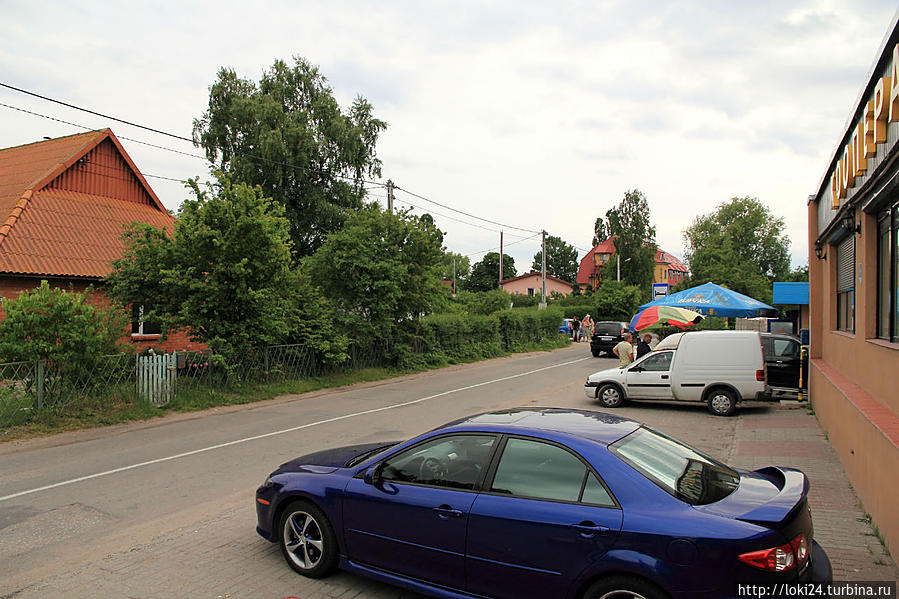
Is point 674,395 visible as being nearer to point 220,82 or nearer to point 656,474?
point 656,474

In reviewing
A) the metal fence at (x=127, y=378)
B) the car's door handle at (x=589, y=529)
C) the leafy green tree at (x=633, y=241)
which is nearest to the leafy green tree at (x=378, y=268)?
the metal fence at (x=127, y=378)

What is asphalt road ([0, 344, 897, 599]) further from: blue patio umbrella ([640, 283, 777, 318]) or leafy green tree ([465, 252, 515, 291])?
leafy green tree ([465, 252, 515, 291])

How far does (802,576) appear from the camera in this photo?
10.8ft

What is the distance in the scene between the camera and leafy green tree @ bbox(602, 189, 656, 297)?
2450 inches

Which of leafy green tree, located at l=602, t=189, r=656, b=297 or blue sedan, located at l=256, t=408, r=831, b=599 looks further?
leafy green tree, located at l=602, t=189, r=656, b=297

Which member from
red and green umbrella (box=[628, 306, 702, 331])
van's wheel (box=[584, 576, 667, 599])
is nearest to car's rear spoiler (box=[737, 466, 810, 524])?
van's wheel (box=[584, 576, 667, 599])

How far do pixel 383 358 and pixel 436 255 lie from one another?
414 cm

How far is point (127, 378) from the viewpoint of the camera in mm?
12586

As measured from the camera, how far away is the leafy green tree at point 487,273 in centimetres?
9962

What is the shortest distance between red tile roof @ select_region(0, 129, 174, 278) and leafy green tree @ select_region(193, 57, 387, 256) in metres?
8.75

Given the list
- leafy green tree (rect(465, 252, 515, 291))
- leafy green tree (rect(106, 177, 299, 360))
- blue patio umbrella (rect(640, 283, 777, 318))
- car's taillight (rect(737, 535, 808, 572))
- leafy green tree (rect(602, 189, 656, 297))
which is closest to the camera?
car's taillight (rect(737, 535, 808, 572))

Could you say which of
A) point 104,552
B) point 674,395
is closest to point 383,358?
point 674,395

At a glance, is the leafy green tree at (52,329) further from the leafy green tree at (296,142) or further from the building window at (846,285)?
the leafy green tree at (296,142)

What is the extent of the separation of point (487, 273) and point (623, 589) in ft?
330
